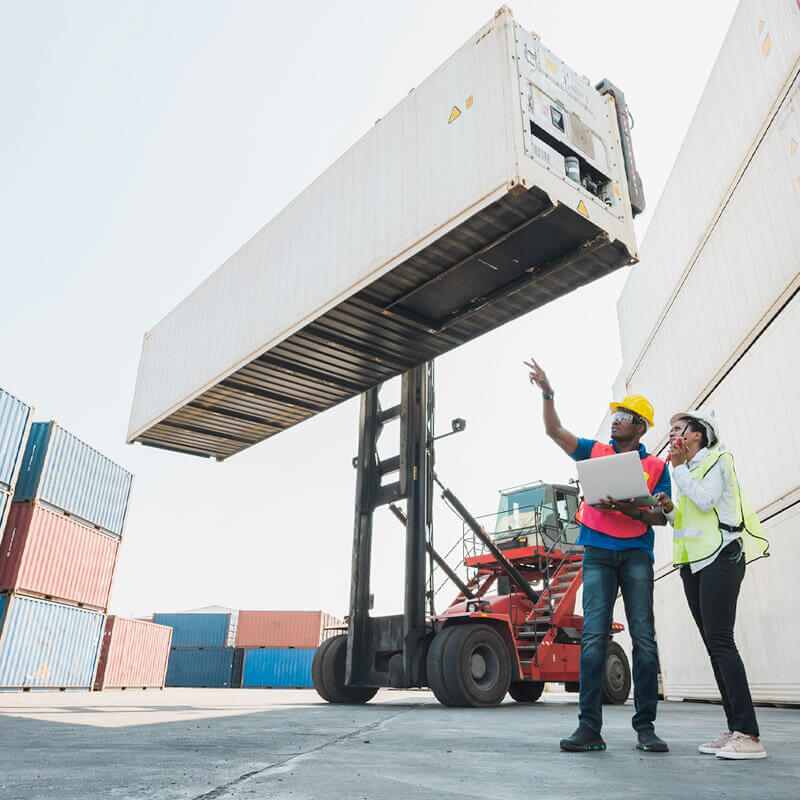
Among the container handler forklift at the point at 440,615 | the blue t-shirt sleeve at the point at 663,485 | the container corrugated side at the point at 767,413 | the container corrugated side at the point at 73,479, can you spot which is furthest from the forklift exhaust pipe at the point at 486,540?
the container corrugated side at the point at 73,479

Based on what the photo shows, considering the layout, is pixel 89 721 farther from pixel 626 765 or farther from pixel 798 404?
pixel 798 404

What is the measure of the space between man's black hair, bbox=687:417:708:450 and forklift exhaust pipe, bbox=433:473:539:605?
203 inches

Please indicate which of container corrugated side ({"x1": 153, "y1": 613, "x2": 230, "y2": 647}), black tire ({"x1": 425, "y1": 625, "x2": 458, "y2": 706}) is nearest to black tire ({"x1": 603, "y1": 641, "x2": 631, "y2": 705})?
black tire ({"x1": 425, "y1": 625, "x2": 458, "y2": 706})

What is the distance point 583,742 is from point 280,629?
2561 centimetres

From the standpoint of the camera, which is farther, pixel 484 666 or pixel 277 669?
pixel 277 669

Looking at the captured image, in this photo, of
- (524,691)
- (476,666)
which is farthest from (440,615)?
(524,691)

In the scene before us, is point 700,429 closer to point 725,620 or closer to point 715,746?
point 725,620

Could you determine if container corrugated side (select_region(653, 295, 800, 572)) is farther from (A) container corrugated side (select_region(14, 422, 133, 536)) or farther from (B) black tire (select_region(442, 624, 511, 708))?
(A) container corrugated side (select_region(14, 422, 133, 536))

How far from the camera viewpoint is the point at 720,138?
26.2 ft

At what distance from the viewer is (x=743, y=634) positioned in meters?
6.90

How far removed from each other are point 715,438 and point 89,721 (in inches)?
179

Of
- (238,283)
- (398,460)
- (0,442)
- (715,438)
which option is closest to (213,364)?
(238,283)

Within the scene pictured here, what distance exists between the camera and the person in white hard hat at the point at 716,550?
8.87 feet

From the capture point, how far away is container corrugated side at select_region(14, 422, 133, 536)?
1318 centimetres
